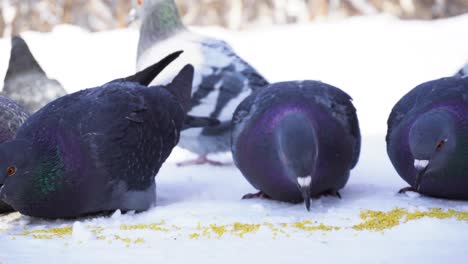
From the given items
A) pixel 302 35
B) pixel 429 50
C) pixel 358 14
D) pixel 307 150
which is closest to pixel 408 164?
pixel 307 150

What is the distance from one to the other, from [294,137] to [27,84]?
299cm

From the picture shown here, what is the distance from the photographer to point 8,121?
159 inches

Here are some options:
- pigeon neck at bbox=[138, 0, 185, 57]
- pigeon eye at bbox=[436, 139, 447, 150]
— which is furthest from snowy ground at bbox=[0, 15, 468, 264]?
pigeon neck at bbox=[138, 0, 185, 57]

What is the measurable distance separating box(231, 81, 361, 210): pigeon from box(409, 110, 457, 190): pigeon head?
40 centimetres

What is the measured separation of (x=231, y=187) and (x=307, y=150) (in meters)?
1.30

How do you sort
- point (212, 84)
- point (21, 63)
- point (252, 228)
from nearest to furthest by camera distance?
1. point (252, 228)
2. point (212, 84)
3. point (21, 63)

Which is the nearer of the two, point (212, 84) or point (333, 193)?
point (333, 193)

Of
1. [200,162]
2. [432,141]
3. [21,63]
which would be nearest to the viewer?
[432,141]

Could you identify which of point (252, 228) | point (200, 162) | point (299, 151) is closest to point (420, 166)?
point (299, 151)

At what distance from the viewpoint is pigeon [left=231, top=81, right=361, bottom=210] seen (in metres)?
3.48

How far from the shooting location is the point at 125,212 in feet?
Result: 12.3

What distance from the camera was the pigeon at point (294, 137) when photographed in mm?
3480

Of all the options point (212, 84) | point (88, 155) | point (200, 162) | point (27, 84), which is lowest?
point (200, 162)

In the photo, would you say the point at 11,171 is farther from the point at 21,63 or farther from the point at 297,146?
the point at 21,63
